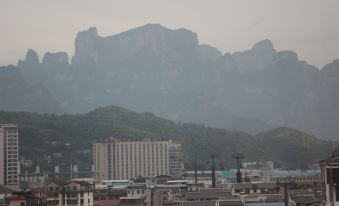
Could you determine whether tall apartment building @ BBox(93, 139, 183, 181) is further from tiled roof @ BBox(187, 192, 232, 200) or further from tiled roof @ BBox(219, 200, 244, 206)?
tiled roof @ BBox(219, 200, 244, 206)

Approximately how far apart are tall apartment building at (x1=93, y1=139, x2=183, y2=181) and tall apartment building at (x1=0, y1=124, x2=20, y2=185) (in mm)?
17940

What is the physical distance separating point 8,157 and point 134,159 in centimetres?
3179

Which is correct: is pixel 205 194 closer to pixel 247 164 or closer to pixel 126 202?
pixel 126 202

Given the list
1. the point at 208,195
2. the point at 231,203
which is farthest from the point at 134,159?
the point at 231,203

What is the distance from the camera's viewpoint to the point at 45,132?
194500 mm

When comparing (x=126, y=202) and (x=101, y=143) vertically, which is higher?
(x=101, y=143)

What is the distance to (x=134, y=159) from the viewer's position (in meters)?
164

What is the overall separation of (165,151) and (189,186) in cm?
6181

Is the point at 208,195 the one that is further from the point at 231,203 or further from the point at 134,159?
the point at 134,159

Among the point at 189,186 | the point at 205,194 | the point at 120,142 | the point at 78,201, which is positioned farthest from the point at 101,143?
the point at 78,201

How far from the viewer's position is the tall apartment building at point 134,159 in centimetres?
16012

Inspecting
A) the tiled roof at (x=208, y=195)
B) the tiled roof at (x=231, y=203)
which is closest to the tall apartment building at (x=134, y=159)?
the tiled roof at (x=208, y=195)

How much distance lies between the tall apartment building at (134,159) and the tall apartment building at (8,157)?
17940mm

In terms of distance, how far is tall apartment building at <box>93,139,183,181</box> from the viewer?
525 ft
